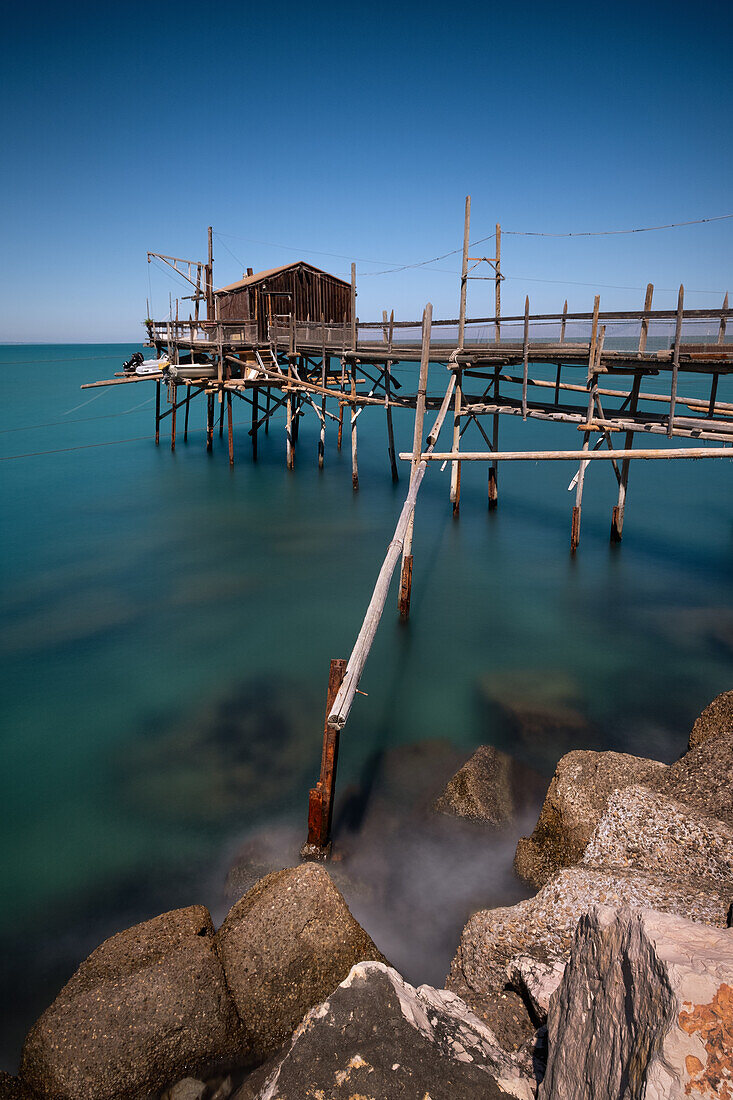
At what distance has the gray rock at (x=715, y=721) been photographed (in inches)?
264

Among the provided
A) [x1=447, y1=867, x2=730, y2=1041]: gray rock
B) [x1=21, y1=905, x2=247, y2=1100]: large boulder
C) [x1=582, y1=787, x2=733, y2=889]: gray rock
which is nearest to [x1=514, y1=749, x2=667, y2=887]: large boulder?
[x1=582, y1=787, x2=733, y2=889]: gray rock

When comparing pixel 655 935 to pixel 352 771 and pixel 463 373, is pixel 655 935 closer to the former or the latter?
pixel 352 771

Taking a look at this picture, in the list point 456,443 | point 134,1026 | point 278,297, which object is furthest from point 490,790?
point 278,297

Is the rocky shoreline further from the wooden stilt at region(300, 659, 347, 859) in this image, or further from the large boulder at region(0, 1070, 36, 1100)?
the wooden stilt at region(300, 659, 347, 859)

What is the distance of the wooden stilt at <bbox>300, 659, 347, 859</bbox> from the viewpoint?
6.14 meters

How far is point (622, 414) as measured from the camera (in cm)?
1352

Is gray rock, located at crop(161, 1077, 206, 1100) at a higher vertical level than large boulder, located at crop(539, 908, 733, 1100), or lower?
lower

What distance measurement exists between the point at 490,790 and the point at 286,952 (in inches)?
136

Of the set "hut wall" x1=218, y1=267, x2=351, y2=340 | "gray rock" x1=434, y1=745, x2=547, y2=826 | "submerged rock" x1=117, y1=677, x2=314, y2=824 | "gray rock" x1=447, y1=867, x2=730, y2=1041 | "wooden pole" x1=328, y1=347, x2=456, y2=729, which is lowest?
"submerged rock" x1=117, y1=677, x2=314, y2=824

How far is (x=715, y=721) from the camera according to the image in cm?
684

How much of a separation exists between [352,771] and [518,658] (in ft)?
14.3

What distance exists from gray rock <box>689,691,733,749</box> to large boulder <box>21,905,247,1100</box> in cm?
556

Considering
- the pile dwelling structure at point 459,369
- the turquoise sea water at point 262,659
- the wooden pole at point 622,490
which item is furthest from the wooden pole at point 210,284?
the wooden pole at point 622,490

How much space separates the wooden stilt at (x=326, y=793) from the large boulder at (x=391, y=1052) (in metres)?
2.48
